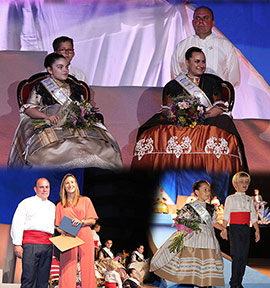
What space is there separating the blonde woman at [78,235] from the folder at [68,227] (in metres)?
0.10

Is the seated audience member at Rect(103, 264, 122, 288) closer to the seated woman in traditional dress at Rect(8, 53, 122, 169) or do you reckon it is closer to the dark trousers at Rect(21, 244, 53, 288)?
the dark trousers at Rect(21, 244, 53, 288)

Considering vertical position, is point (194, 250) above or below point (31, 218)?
below

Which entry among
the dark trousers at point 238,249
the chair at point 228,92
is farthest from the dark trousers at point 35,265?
the chair at point 228,92

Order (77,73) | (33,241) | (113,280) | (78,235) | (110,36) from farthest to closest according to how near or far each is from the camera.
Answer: (110,36) < (77,73) < (113,280) < (78,235) < (33,241)

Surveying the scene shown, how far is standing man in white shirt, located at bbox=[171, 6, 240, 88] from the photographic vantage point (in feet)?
34.4

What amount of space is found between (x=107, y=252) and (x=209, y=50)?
3508 millimetres

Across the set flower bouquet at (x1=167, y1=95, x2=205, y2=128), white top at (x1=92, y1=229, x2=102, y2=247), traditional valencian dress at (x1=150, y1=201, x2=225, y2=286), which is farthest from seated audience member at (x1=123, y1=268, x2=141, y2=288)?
flower bouquet at (x1=167, y1=95, x2=205, y2=128)

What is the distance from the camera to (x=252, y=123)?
10773 mm

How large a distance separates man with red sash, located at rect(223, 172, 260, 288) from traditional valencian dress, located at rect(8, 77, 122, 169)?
5.98 feet

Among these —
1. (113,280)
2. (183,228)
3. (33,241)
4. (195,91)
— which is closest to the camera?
(33,241)

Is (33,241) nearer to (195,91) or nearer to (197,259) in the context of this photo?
(197,259)

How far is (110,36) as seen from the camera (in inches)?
436

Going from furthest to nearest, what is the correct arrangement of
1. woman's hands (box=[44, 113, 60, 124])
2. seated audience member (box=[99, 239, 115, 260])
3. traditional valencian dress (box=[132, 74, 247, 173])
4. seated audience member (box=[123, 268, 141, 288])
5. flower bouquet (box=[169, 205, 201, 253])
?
woman's hands (box=[44, 113, 60, 124])
traditional valencian dress (box=[132, 74, 247, 173])
seated audience member (box=[99, 239, 115, 260])
seated audience member (box=[123, 268, 141, 288])
flower bouquet (box=[169, 205, 201, 253])

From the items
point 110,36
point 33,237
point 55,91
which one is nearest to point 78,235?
point 33,237
